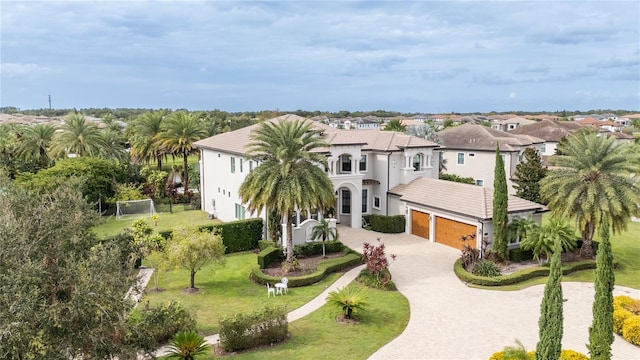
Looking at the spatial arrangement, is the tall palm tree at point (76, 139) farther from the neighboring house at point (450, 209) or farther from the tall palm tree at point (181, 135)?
the neighboring house at point (450, 209)

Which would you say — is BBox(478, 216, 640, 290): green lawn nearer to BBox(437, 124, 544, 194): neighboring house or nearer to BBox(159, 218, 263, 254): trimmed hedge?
BBox(159, 218, 263, 254): trimmed hedge

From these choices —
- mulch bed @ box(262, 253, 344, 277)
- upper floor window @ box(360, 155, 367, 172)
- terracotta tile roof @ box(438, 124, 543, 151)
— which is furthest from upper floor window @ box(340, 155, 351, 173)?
terracotta tile roof @ box(438, 124, 543, 151)

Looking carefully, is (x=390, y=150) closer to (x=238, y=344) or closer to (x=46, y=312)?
(x=238, y=344)

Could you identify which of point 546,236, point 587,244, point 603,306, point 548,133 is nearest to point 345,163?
point 546,236

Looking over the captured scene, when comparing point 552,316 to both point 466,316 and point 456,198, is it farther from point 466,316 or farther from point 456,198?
point 456,198

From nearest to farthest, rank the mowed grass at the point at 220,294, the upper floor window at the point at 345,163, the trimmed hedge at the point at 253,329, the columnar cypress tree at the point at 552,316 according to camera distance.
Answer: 1. the columnar cypress tree at the point at 552,316
2. the trimmed hedge at the point at 253,329
3. the mowed grass at the point at 220,294
4. the upper floor window at the point at 345,163

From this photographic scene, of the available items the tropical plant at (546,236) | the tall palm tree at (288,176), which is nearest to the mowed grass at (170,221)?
the tall palm tree at (288,176)
